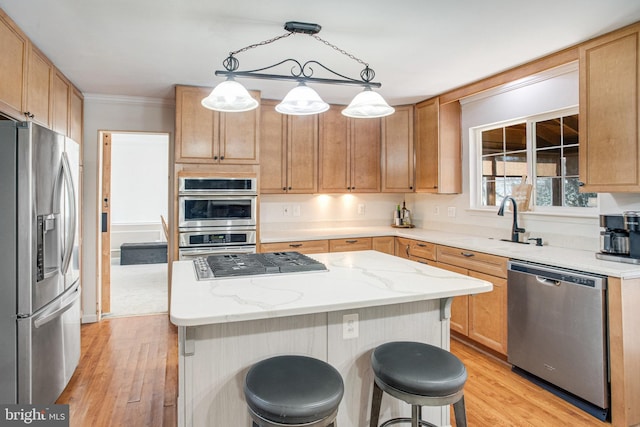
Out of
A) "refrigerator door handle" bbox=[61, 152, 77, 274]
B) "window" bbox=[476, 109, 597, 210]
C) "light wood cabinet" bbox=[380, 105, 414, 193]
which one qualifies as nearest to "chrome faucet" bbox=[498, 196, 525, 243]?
"window" bbox=[476, 109, 597, 210]

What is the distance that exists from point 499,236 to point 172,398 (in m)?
2.99

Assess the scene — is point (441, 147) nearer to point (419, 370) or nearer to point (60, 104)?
point (419, 370)

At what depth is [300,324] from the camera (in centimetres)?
167

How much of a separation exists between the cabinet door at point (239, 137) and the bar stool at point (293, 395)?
99.8 inches

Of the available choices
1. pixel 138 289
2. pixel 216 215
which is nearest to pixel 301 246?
pixel 216 215

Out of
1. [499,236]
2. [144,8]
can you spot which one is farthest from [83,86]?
[499,236]

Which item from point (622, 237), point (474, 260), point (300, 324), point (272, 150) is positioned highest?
point (272, 150)


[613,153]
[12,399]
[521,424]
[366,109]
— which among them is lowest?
[521,424]

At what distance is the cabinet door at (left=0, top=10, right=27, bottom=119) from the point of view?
2.13m

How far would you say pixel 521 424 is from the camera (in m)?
A: 2.16

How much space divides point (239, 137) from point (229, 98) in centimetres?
179

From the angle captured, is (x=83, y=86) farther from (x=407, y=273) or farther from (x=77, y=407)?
(x=407, y=273)

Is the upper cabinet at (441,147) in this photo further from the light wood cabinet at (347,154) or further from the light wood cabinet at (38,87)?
the light wood cabinet at (38,87)

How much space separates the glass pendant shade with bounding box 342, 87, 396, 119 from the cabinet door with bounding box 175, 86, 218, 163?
1818 mm
